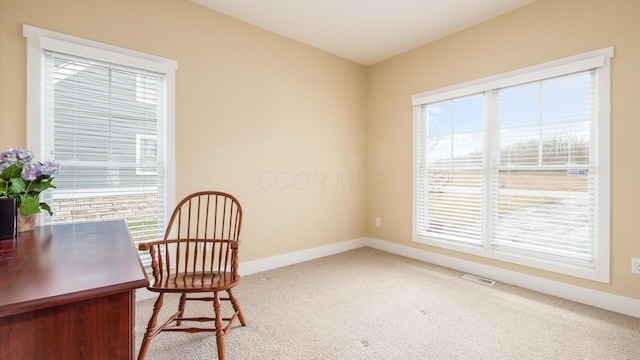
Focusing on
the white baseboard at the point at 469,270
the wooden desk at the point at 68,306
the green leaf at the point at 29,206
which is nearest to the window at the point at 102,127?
the white baseboard at the point at 469,270

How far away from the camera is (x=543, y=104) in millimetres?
2629

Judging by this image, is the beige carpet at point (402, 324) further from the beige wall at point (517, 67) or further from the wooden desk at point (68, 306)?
the wooden desk at point (68, 306)

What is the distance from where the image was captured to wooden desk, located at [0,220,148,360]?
2.29ft

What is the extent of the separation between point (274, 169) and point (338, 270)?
131cm

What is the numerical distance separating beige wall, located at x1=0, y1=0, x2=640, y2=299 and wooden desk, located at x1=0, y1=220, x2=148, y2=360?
1755 millimetres

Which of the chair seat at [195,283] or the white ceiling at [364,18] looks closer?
the chair seat at [195,283]

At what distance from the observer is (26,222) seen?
144cm

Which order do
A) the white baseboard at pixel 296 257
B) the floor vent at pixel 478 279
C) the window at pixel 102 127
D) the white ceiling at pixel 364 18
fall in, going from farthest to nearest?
the white baseboard at pixel 296 257, the floor vent at pixel 478 279, the white ceiling at pixel 364 18, the window at pixel 102 127

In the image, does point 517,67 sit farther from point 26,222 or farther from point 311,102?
point 26,222

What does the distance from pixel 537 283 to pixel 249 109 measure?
125 inches

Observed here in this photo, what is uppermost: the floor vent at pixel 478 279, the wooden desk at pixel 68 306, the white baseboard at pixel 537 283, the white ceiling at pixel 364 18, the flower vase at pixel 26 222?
the white ceiling at pixel 364 18

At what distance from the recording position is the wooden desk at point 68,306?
70 centimetres

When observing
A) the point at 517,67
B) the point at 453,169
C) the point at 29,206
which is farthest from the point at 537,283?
the point at 29,206

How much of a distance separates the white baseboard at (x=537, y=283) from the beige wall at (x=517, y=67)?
0.16 ft
